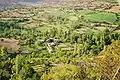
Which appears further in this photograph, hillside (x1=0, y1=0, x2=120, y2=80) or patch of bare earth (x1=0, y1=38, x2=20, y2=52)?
patch of bare earth (x1=0, y1=38, x2=20, y2=52)

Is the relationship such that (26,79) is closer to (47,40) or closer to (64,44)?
(64,44)

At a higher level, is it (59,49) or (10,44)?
(59,49)

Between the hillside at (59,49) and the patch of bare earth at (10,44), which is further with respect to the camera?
the patch of bare earth at (10,44)

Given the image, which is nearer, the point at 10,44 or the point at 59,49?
the point at 59,49

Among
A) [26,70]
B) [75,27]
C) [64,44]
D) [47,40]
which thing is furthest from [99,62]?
[75,27]

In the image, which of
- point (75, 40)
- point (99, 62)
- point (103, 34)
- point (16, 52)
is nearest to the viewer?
point (99, 62)

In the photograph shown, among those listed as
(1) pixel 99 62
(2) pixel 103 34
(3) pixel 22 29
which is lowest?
(3) pixel 22 29

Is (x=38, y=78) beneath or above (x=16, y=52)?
above

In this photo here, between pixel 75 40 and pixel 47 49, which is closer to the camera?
pixel 47 49
